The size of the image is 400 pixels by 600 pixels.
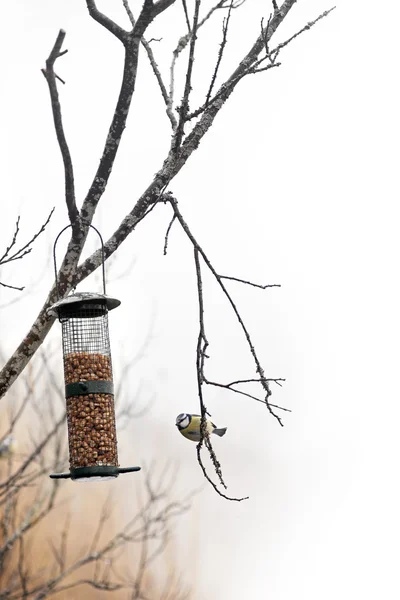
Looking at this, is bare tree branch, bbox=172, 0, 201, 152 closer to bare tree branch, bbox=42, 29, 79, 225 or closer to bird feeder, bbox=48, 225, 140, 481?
bare tree branch, bbox=42, 29, 79, 225

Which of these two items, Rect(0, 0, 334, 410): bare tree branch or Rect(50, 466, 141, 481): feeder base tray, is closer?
Rect(0, 0, 334, 410): bare tree branch

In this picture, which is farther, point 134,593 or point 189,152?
point 134,593

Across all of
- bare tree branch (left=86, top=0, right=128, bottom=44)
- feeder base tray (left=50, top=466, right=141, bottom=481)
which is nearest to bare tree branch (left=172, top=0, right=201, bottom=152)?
bare tree branch (left=86, top=0, right=128, bottom=44)

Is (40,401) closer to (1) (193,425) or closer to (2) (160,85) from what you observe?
(1) (193,425)

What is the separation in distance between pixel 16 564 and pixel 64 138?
17.7ft

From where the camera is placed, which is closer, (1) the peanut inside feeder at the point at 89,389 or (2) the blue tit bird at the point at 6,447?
(1) the peanut inside feeder at the point at 89,389

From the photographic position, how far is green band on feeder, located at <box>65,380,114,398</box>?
2.97 metres

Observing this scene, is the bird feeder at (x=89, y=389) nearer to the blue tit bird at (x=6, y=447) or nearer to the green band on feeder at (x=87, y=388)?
the green band on feeder at (x=87, y=388)

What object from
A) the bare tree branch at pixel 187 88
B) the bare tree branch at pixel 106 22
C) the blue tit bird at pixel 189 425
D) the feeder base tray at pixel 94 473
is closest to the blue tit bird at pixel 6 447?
the blue tit bird at pixel 189 425

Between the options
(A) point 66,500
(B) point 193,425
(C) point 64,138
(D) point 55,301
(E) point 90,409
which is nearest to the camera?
(C) point 64,138

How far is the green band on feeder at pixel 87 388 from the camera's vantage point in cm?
297

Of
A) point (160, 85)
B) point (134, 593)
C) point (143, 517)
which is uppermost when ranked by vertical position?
point (160, 85)

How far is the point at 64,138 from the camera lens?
7.67 feet

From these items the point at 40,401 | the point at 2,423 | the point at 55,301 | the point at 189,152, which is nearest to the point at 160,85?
the point at 189,152
